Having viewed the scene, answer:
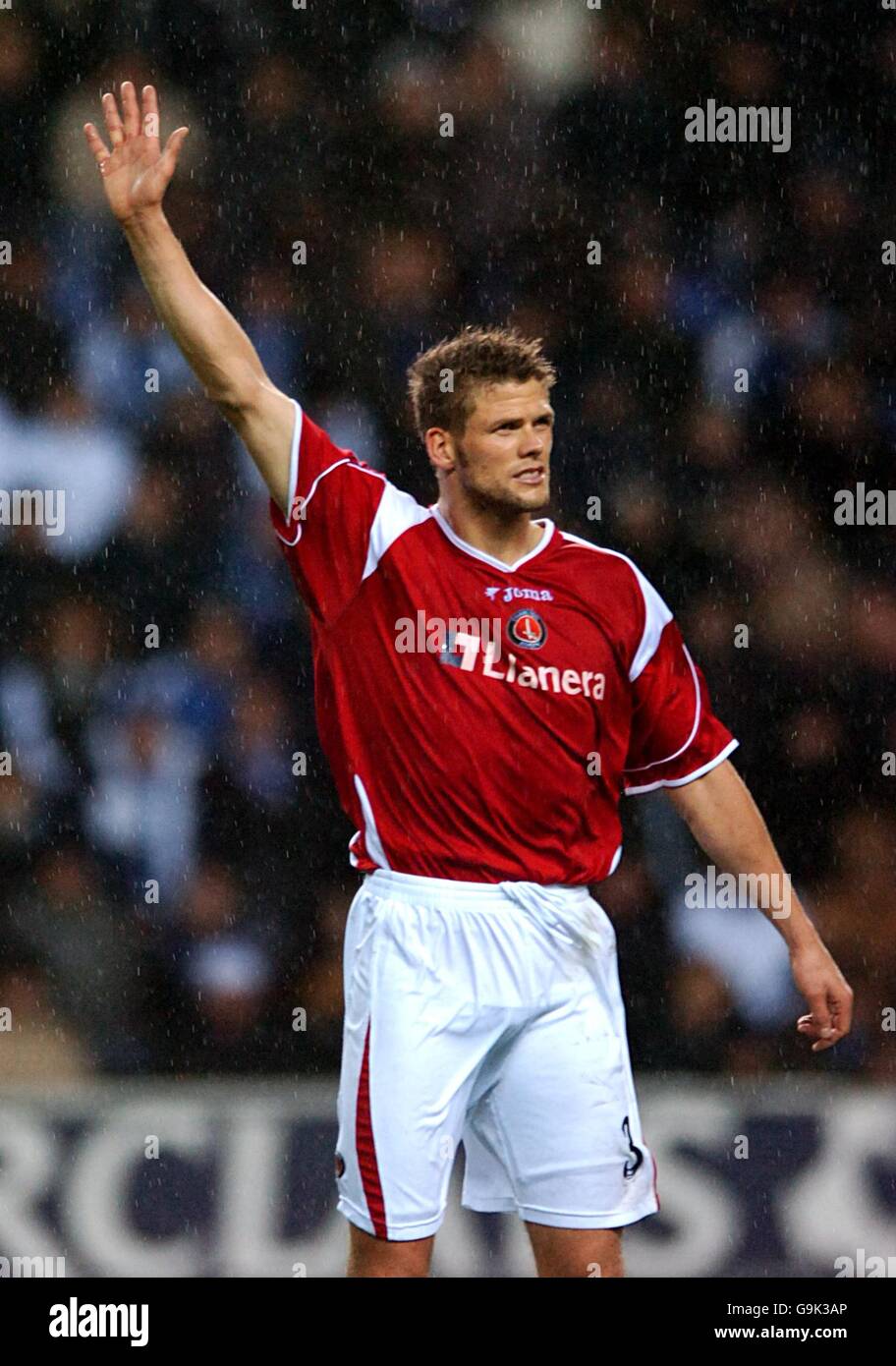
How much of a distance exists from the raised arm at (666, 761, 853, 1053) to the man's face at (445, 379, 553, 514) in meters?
0.68

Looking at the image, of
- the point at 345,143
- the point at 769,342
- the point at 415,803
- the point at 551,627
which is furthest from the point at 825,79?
the point at 415,803

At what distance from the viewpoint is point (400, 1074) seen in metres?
3.35

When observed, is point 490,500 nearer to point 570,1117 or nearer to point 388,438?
point 570,1117

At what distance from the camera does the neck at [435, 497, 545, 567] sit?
3.66m

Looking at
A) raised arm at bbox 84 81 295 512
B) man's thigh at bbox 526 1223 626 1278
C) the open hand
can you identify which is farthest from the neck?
man's thigh at bbox 526 1223 626 1278

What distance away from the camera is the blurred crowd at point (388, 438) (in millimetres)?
5328

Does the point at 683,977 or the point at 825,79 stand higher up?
the point at 825,79

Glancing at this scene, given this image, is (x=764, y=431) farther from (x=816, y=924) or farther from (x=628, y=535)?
(x=816, y=924)

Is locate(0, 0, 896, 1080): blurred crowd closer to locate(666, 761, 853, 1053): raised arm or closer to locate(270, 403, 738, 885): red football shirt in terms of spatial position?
locate(666, 761, 853, 1053): raised arm

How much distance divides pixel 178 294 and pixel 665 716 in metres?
1.24

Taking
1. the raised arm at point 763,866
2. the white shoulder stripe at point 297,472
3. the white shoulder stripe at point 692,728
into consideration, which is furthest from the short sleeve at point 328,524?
the raised arm at point 763,866

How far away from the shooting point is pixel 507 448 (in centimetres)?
361

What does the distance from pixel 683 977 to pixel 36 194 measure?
9.72ft
